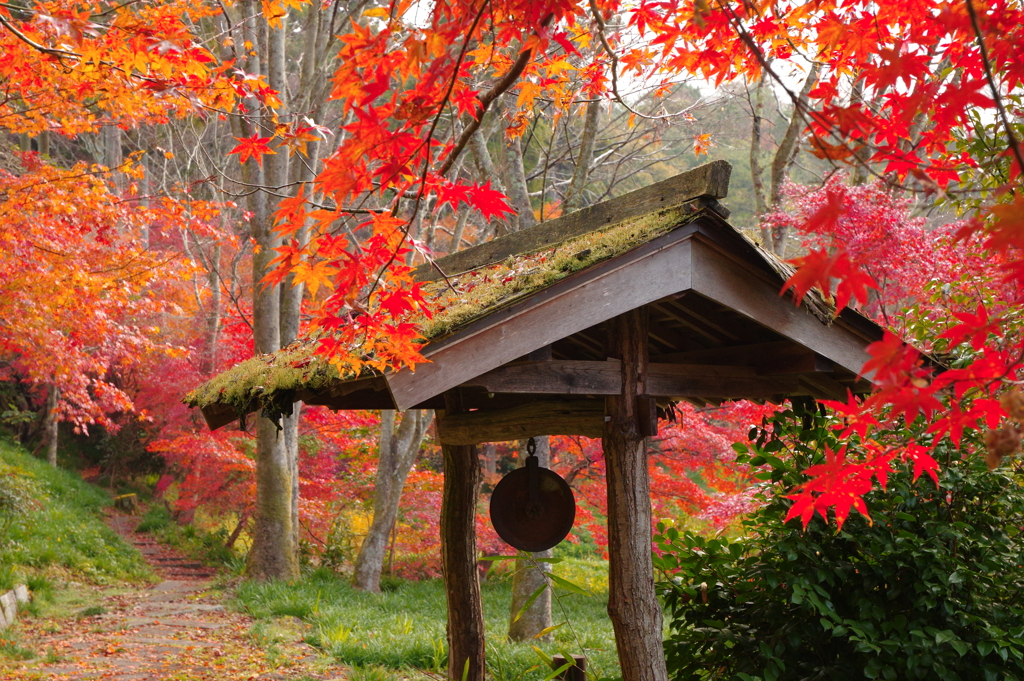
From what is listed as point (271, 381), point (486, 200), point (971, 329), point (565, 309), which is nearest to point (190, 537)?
point (271, 381)

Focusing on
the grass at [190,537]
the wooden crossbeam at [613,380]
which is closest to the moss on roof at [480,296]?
the wooden crossbeam at [613,380]

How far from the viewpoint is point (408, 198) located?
108 inches

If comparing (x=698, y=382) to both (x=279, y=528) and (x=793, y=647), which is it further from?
(x=279, y=528)

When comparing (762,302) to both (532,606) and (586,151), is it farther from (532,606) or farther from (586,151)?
(532,606)

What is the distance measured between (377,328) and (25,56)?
215 inches

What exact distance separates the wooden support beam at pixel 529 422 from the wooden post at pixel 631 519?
263 millimetres

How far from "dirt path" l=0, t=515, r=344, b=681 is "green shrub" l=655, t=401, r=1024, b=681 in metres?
3.28

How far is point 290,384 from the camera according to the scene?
11.7 ft

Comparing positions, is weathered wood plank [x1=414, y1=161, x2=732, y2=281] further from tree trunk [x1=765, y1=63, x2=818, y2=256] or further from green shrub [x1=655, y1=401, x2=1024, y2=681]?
tree trunk [x1=765, y1=63, x2=818, y2=256]

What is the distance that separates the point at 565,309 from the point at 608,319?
38 cm

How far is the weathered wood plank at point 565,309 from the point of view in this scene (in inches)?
120

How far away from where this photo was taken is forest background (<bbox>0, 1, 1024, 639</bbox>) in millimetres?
2441

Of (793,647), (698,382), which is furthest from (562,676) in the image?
(698,382)

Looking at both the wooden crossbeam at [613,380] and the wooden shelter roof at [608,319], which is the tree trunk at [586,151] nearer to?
the wooden shelter roof at [608,319]
